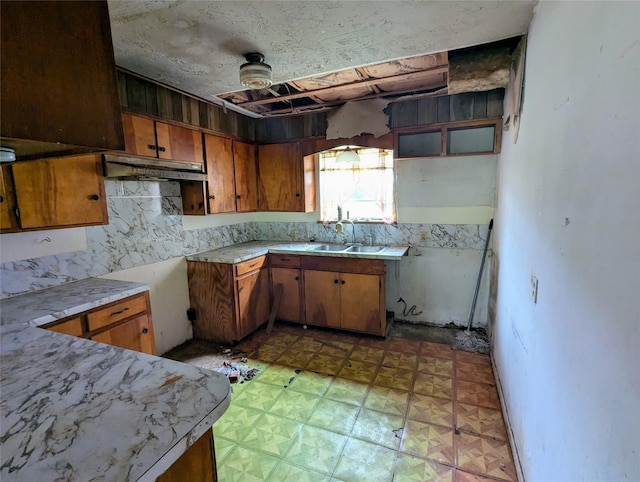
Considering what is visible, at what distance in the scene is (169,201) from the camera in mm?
3105

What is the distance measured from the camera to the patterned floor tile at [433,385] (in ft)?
7.87

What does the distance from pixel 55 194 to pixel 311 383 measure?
224cm

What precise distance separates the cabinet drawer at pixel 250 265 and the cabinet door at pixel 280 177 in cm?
71

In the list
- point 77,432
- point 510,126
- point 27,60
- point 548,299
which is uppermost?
point 510,126

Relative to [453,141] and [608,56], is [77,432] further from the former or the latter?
[453,141]

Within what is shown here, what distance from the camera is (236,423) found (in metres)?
2.14

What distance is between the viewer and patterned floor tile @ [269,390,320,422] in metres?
2.20

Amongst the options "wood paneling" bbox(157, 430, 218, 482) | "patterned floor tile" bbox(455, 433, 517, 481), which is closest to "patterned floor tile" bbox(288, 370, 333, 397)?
"patterned floor tile" bbox(455, 433, 517, 481)

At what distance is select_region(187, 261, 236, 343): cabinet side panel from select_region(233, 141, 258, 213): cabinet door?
2.72ft

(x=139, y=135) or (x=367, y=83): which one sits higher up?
(x=367, y=83)

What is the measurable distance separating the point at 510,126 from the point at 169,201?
120 inches

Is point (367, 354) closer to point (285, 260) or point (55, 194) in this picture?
point (285, 260)

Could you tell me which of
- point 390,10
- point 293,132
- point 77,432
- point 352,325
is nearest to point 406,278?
point 352,325

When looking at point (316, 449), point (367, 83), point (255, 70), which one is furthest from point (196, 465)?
point (367, 83)
